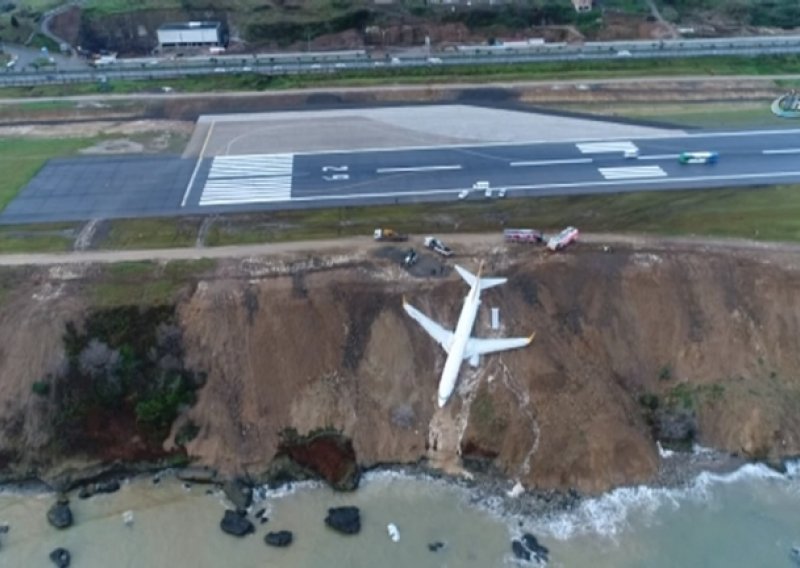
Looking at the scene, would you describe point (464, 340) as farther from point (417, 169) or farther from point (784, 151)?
point (784, 151)

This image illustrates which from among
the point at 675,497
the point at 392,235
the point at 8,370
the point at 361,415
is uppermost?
the point at 392,235

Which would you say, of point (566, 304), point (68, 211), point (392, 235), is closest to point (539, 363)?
point (566, 304)

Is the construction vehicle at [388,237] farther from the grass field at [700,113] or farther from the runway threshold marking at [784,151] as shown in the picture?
the runway threshold marking at [784,151]

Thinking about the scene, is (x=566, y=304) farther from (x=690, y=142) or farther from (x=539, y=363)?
(x=690, y=142)

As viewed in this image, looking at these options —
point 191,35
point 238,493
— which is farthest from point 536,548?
point 191,35

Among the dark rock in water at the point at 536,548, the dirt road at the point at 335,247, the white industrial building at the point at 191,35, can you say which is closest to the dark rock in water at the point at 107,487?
the dirt road at the point at 335,247
